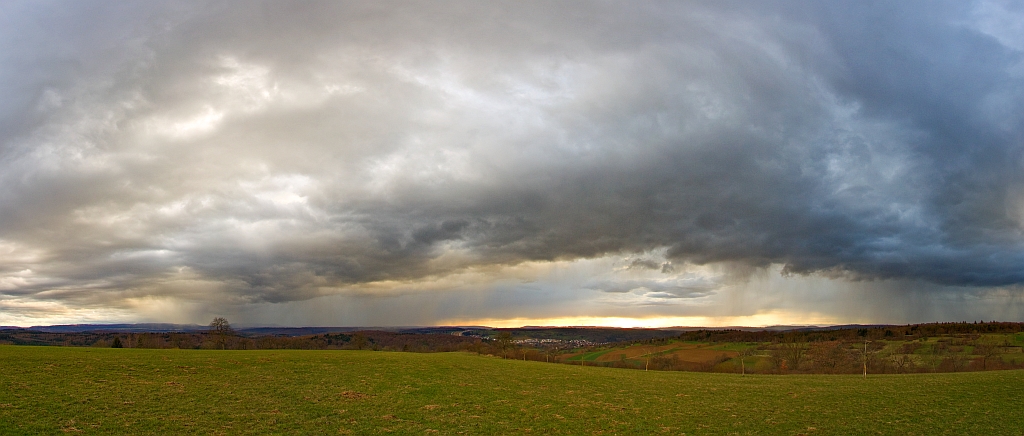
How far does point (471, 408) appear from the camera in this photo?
26438 millimetres

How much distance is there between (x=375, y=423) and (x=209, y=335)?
11347cm

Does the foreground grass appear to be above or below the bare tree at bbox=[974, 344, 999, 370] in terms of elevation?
above

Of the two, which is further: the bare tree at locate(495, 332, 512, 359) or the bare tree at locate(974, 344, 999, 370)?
the bare tree at locate(495, 332, 512, 359)

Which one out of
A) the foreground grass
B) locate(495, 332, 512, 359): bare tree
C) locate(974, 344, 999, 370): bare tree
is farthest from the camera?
locate(495, 332, 512, 359): bare tree

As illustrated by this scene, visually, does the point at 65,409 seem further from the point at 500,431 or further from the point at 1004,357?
the point at 1004,357

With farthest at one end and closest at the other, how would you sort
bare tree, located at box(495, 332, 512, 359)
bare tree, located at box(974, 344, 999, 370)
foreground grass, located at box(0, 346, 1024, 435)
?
bare tree, located at box(495, 332, 512, 359), bare tree, located at box(974, 344, 999, 370), foreground grass, located at box(0, 346, 1024, 435)

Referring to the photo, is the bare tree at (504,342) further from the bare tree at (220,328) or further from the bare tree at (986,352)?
the bare tree at (986,352)

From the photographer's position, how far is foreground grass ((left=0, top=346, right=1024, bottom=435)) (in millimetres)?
20688

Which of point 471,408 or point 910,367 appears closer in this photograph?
point 471,408

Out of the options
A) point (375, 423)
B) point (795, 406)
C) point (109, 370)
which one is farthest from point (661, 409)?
point (109, 370)

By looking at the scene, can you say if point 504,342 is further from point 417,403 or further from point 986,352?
point 986,352

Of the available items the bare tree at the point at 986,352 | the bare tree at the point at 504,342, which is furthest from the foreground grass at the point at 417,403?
the bare tree at the point at 504,342

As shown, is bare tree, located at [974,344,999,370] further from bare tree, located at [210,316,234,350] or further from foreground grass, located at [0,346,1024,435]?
bare tree, located at [210,316,234,350]

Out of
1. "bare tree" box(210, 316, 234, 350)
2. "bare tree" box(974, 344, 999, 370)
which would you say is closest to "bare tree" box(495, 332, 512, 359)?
"bare tree" box(210, 316, 234, 350)
